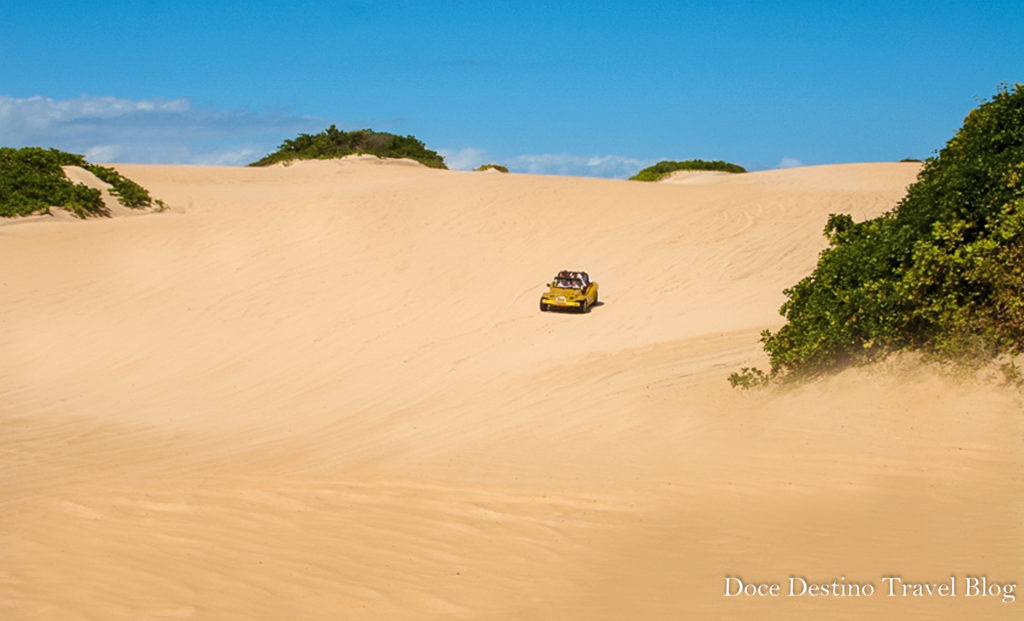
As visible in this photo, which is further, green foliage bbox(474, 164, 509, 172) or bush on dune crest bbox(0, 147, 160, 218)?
green foliage bbox(474, 164, 509, 172)

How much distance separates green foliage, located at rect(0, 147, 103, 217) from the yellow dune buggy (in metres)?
16.4

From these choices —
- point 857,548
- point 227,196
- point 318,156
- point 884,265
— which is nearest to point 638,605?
point 857,548

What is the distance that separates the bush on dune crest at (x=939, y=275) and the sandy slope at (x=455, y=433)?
1.66ft

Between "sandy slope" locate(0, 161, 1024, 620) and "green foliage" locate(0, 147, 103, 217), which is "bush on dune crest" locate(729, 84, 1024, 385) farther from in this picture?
"green foliage" locate(0, 147, 103, 217)

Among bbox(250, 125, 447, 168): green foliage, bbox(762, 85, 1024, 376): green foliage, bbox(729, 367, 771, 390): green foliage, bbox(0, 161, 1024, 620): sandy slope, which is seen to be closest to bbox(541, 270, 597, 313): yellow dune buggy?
bbox(0, 161, 1024, 620): sandy slope

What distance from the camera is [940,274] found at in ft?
32.0

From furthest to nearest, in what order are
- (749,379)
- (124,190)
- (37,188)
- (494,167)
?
1. (494,167)
2. (124,190)
3. (37,188)
4. (749,379)

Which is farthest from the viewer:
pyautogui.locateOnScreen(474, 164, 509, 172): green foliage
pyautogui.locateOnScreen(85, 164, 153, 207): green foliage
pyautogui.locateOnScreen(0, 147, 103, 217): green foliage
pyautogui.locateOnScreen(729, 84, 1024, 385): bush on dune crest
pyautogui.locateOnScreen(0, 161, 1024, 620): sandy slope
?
pyautogui.locateOnScreen(474, 164, 509, 172): green foliage

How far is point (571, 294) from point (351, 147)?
4516 cm

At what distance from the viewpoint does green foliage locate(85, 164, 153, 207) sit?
1142 inches

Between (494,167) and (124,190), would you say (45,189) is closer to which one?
(124,190)

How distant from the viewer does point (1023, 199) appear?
9.34 metres

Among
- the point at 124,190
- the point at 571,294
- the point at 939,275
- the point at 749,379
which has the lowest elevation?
the point at 749,379

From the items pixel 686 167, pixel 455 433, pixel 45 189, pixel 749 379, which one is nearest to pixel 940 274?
pixel 749 379
